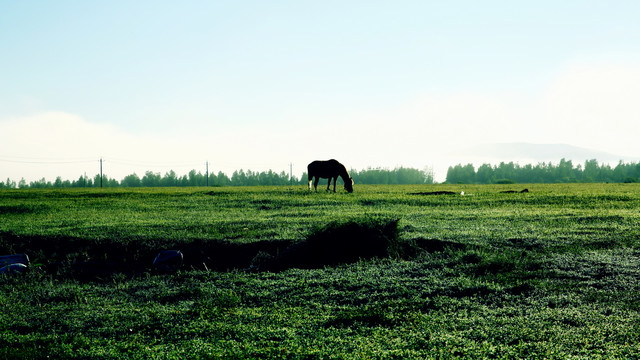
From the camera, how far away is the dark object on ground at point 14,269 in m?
10.1

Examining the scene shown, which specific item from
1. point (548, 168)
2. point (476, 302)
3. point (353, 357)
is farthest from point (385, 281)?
point (548, 168)

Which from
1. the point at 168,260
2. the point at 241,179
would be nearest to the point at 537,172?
the point at 241,179

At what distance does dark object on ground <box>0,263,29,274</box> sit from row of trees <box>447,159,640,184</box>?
119179 millimetres

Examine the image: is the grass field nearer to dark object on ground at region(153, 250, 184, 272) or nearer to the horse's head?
dark object on ground at region(153, 250, 184, 272)

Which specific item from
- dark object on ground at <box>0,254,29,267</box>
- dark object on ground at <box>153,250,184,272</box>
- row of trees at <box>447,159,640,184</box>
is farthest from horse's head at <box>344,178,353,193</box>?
row of trees at <box>447,159,640,184</box>

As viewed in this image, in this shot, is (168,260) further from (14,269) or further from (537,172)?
(537,172)

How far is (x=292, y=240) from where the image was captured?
12242mm

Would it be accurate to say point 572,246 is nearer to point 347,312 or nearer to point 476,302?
point 476,302

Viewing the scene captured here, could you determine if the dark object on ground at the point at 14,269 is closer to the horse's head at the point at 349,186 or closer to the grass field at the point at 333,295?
the grass field at the point at 333,295

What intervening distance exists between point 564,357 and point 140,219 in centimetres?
1565

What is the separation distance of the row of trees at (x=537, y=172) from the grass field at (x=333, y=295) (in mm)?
115130

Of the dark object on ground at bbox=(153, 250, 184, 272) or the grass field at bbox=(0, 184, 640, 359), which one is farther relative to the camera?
the dark object on ground at bbox=(153, 250, 184, 272)

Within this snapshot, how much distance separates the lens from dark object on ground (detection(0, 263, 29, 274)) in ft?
33.2

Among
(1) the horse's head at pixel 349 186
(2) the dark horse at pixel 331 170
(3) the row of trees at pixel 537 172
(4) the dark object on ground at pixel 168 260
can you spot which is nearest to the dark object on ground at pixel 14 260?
(4) the dark object on ground at pixel 168 260
